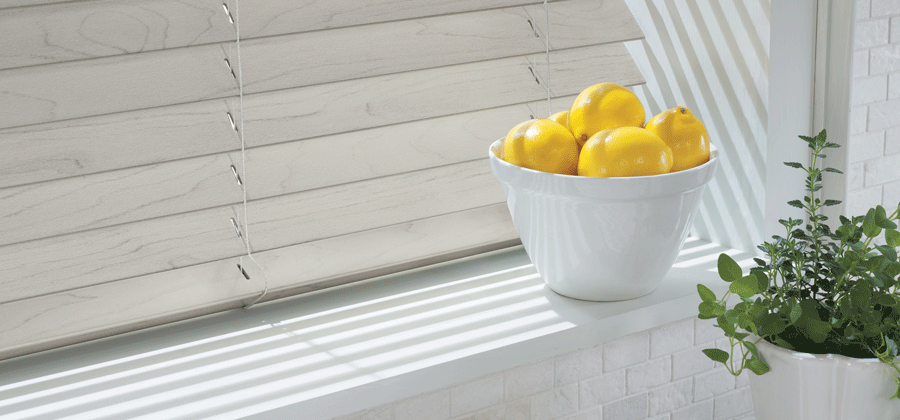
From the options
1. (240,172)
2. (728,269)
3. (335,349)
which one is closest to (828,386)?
(728,269)

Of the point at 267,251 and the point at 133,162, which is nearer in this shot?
the point at 133,162

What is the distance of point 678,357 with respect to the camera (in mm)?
1307

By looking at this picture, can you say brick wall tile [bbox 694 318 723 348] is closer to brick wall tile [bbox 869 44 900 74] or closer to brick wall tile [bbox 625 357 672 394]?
brick wall tile [bbox 625 357 672 394]

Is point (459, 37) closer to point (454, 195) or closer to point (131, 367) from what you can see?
point (454, 195)

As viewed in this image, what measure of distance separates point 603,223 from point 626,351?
0.27 meters

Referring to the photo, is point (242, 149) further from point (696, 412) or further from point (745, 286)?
point (696, 412)

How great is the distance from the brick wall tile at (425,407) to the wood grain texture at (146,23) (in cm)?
58

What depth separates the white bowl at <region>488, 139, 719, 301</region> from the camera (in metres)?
1.08

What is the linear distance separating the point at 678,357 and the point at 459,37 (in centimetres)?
66

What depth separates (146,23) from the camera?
110cm

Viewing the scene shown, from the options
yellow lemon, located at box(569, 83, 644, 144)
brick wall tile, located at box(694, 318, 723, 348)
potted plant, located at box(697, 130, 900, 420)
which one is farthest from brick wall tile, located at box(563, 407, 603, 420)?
yellow lemon, located at box(569, 83, 644, 144)

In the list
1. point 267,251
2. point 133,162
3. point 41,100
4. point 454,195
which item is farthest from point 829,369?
point 41,100

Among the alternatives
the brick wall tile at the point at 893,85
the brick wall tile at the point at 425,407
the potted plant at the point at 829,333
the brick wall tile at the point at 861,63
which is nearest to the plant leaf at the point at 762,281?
the potted plant at the point at 829,333

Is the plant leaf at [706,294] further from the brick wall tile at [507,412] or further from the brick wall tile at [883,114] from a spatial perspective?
the brick wall tile at [883,114]
